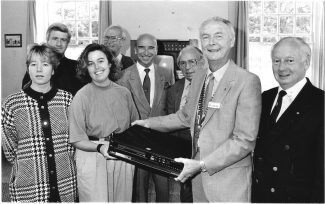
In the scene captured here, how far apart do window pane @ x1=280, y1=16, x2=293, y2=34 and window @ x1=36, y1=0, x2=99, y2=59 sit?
4.24 m

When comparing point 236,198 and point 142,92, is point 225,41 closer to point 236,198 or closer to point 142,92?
point 236,198

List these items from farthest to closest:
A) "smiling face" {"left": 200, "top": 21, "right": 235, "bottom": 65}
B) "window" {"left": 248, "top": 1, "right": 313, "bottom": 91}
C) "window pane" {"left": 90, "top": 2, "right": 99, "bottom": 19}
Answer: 1. "window pane" {"left": 90, "top": 2, "right": 99, "bottom": 19}
2. "window" {"left": 248, "top": 1, "right": 313, "bottom": 91}
3. "smiling face" {"left": 200, "top": 21, "right": 235, "bottom": 65}

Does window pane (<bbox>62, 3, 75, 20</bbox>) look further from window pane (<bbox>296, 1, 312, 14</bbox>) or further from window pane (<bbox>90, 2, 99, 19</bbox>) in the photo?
window pane (<bbox>296, 1, 312, 14</bbox>)

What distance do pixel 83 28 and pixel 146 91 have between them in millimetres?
5083

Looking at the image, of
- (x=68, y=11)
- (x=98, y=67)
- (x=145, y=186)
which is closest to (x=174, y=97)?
(x=145, y=186)

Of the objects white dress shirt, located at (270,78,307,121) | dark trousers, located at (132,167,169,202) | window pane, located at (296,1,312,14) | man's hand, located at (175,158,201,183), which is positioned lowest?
dark trousers, located at (132,167,169,202)

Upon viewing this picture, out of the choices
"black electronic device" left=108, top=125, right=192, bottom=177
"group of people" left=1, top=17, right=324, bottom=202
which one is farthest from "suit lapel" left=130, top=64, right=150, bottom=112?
"black electronic device" left=108, top=125, right=192, bottom=177

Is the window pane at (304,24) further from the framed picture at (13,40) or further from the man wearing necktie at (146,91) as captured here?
the framed picture at (13,40)

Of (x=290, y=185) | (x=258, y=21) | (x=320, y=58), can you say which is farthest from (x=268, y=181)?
(x=258, y=21)

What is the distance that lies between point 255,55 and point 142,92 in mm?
4767

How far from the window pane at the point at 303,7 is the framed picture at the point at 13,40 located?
635cm

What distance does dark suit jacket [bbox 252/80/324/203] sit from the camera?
70.6 inches

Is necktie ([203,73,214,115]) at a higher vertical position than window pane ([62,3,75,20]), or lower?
lower

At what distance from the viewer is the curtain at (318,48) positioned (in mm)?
7039
